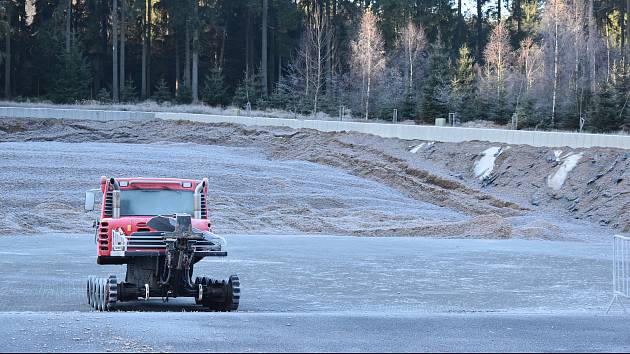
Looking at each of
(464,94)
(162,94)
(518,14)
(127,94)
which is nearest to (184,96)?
(162,94)

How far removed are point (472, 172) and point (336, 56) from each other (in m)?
49.6

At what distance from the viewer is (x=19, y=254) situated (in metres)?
23.5

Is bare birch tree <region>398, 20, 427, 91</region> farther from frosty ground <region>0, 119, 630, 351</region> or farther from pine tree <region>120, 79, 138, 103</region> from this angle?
frosty ground <region>0, 119, 630, 351</region>

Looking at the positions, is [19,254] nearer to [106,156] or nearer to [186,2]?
[106,156]

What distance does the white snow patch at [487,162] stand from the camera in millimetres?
41166

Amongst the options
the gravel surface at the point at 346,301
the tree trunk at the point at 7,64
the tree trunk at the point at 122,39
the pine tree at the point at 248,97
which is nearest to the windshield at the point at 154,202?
the gravel surface at the point at 346,301

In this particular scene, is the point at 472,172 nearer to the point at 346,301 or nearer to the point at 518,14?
the point at 346,301

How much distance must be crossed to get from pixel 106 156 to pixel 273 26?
52315mm

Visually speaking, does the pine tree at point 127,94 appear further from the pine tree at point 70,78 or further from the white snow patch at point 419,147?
the white snow patch at point 419,147

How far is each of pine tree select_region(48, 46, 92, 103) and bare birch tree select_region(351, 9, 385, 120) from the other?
19.7 metres

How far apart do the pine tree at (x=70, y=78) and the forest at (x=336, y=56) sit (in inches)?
3.9

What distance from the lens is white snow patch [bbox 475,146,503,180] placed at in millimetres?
41166

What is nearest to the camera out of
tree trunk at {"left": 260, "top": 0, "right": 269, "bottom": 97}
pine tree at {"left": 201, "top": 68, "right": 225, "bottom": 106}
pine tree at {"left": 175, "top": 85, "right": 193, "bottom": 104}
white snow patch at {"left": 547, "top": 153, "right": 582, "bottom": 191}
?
white snow patch at {"left": 547, "top": 153, "right": 582, "bottom": 191}

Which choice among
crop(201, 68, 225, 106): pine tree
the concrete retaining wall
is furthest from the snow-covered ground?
crop(201, 68, 225, 106): pine tree
